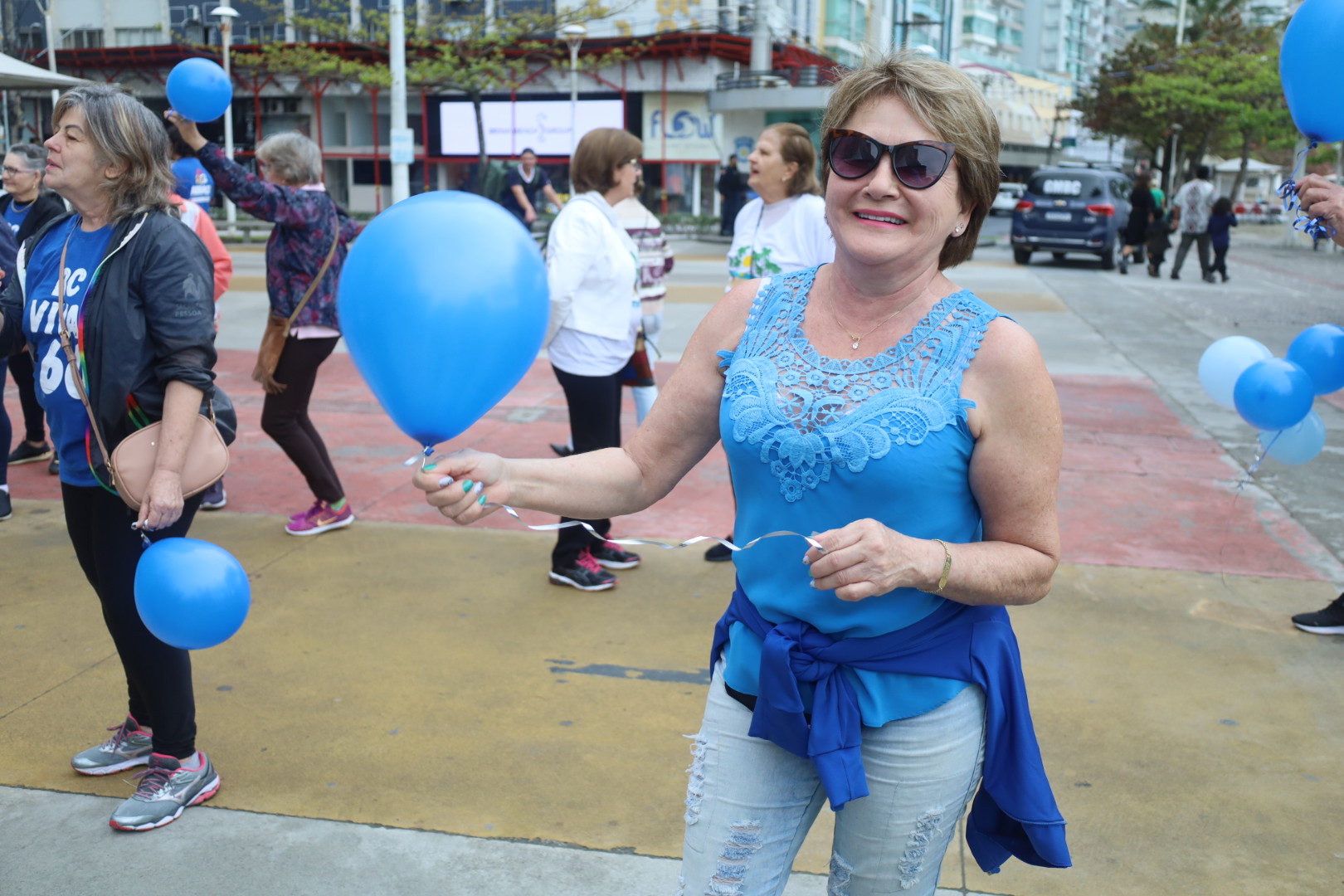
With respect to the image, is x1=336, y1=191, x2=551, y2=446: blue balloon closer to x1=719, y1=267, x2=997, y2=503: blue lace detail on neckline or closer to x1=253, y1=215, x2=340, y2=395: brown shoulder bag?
x1=719, y1=267, x2=997, y2=503: blue lace detail on neckline

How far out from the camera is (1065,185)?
805 inches

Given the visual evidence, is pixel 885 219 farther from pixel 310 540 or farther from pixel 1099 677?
pixel 310 540

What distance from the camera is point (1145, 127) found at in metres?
41.2

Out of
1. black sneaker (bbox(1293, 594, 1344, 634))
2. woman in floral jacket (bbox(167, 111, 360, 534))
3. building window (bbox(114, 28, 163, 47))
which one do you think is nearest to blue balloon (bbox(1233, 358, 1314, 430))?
black sneaker (bbox(1293, 594, 1344, 634))

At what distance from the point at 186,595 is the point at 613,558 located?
2.69 meters

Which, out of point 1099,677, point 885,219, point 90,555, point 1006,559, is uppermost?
point 885,219

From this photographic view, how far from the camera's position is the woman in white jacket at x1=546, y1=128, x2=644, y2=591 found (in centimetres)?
470

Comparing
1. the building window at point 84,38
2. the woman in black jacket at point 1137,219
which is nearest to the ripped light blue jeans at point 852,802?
the woman in black jacket at point 1137,219

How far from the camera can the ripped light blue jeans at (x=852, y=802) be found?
1821mm

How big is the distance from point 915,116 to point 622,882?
6.53ft

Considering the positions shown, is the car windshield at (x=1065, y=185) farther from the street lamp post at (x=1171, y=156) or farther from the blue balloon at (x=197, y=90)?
the blue balloon at (x=197, y=90)

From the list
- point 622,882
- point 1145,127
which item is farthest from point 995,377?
point 1145,127

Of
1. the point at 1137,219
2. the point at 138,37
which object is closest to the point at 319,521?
the point at 1137,219

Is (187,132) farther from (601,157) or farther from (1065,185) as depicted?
(1065,185)
